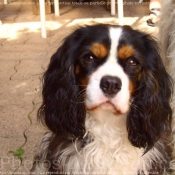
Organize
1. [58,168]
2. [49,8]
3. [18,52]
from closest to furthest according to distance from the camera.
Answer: [58,168] → [18,52] → [49,8]

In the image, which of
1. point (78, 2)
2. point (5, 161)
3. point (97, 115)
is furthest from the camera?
point (78, 2)

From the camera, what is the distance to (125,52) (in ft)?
6.57

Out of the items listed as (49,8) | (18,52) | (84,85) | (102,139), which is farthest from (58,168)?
(49,8)

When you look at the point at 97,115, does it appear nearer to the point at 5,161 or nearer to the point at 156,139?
the point at 156,139

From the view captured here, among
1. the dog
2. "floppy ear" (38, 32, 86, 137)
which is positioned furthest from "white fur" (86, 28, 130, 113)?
the dog

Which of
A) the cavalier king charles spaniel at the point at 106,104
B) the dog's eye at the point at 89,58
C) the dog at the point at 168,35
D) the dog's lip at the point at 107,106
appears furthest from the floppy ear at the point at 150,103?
the dog at the point at 168,35

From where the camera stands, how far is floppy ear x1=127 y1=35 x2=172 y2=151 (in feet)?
6.91

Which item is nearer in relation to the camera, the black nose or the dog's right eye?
the black nose

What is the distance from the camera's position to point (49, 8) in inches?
262

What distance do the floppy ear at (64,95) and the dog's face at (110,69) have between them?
0.06m

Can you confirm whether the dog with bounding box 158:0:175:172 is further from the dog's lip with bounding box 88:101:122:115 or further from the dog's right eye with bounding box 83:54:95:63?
the dog's right eye with bounding box 83:54:95:63

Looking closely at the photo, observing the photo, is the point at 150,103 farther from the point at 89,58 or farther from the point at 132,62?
the point at 89,58

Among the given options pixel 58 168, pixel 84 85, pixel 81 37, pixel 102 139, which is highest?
pixel 81 37

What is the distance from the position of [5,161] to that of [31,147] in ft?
0.77
